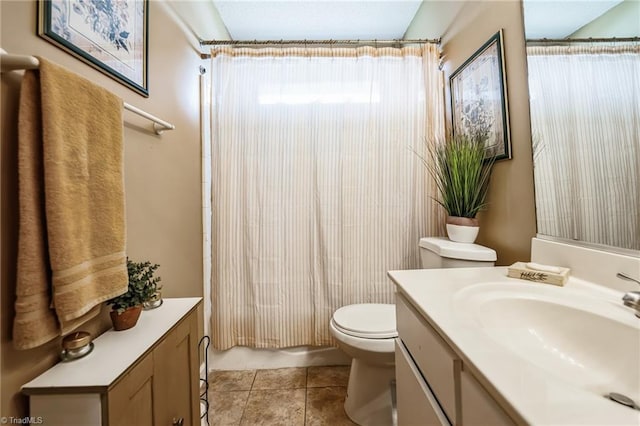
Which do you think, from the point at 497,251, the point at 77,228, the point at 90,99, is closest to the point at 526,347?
the point at 497,251

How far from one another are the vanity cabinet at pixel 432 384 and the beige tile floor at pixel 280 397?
2.08 feet

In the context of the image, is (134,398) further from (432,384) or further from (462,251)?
(462,251)

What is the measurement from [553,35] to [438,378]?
1.16 m

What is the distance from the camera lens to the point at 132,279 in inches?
31.6

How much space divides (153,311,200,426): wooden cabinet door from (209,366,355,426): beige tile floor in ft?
1.42

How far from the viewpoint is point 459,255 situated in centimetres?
113

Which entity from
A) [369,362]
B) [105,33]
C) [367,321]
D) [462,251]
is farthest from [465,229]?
[105,33]

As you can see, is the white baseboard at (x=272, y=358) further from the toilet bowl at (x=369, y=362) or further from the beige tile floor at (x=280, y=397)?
the toilet bowl at (x=369, y=362)

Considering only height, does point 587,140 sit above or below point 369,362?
above

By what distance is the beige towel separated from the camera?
0.53 meters

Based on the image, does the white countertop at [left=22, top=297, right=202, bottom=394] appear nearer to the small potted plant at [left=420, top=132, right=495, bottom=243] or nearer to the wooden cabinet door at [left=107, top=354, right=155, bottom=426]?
the wooden cabinet door at [left=107, top=354, right=155, bottom=426]

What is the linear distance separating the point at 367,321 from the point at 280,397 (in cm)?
71

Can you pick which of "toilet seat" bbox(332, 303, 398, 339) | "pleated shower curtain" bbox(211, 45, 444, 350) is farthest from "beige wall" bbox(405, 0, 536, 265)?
"toilet seat" bbox(332, 303, 398, 339)

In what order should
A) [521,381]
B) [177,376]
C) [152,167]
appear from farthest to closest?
[152,167]
[177,376]
[521,381]
